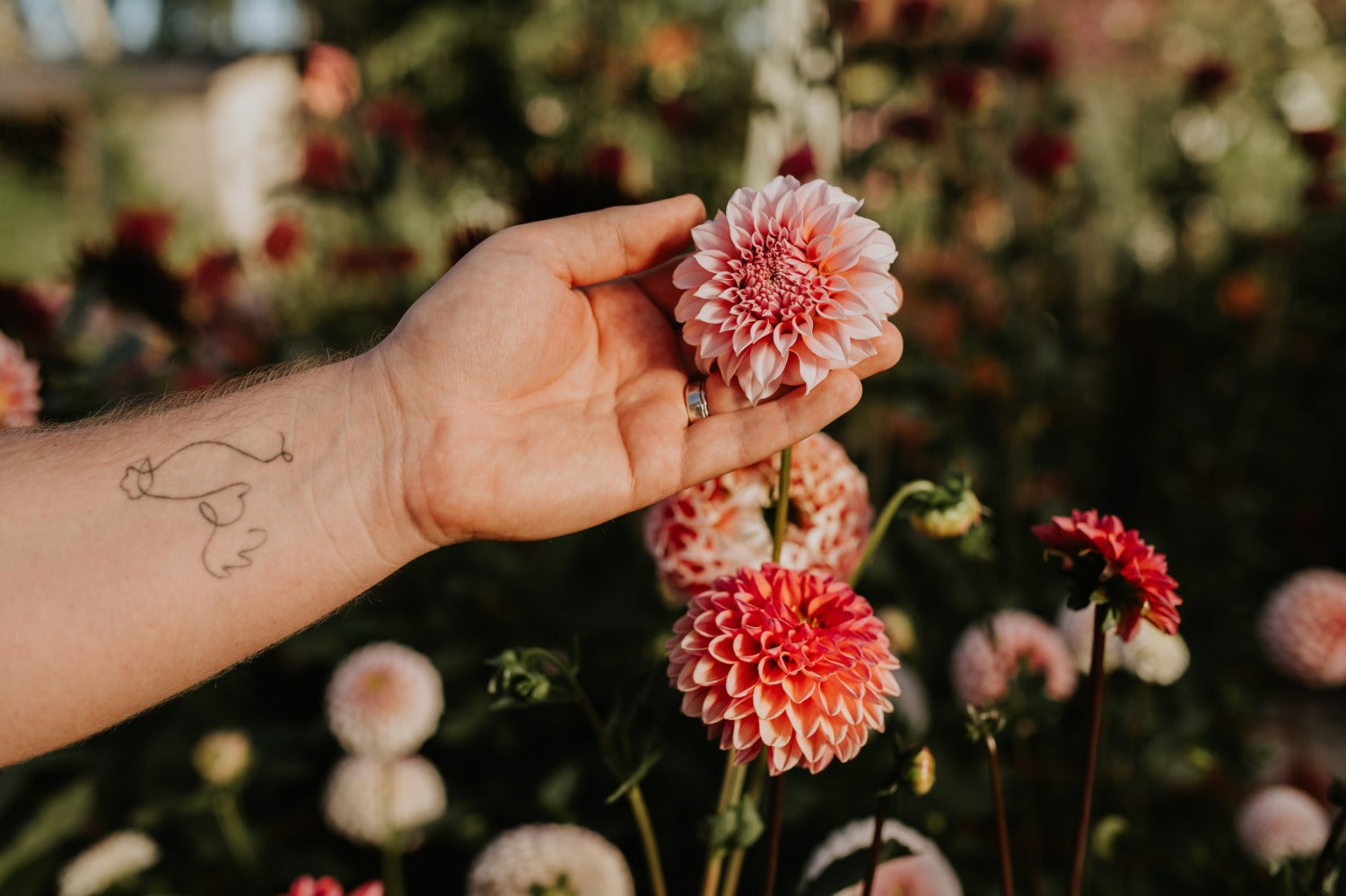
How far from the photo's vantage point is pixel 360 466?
1109 millimetres

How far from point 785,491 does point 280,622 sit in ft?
2.15

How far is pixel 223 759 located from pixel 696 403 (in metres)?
1.00

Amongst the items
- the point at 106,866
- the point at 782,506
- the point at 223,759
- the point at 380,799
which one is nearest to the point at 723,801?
the point at 782,506

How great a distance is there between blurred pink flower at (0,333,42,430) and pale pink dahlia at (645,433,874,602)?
44.7 inches

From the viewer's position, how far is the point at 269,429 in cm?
114

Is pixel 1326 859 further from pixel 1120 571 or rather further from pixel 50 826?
pixel 50 826

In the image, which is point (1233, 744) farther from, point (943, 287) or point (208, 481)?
point (208, 481)

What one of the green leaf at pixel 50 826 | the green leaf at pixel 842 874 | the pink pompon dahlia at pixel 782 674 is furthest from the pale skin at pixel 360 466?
the green leaf at pixel 50 826

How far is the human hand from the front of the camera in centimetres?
109

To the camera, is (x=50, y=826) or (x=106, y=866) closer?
(x=106, y=866)

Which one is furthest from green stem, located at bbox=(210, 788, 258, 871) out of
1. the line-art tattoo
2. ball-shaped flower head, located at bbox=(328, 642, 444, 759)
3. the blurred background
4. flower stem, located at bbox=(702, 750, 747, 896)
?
flower stem, located at bbox=(702, 750, 747, 896)

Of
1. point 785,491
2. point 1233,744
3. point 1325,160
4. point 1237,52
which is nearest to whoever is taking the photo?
point 785,491

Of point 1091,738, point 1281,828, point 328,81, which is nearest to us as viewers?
point 1091,738

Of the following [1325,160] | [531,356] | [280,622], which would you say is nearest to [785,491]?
[531,356]
